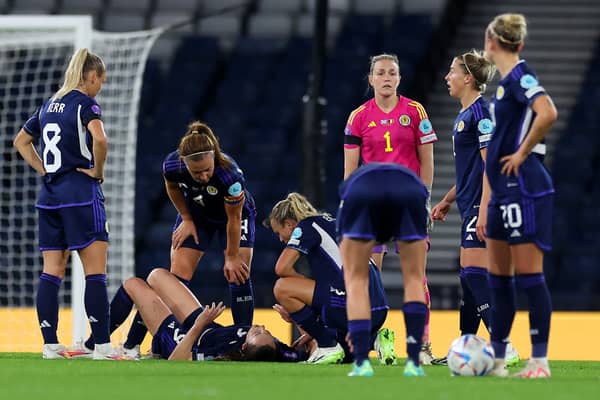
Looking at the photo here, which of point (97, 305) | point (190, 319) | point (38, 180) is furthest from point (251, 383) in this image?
point (38, 180)

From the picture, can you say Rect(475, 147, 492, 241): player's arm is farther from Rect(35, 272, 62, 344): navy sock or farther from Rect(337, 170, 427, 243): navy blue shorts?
Rect(35, 272, 62, 344): navy sock

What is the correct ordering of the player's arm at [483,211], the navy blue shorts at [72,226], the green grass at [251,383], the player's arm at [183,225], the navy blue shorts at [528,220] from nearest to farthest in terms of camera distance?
1. the green grass at [251,383]
2. the navy blue shorts at [528,220]
3. the player's arm at [483,211]
4. the navy blue shorts at [72,226]
5. the player's arm at [183,225]

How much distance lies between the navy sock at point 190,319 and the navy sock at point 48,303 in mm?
742

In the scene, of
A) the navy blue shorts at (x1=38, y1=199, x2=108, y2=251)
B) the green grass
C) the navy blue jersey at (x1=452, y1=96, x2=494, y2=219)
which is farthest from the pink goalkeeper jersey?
the navy blue shorts at (x1=38, y1=199, x2=108, y2=251)

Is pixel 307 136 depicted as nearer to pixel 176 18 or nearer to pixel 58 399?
pixel 58 399

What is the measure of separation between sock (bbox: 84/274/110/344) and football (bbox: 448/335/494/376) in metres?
2.24

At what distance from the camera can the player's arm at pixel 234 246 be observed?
7.85 meters

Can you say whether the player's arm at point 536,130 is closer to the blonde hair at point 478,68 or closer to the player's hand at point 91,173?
the blonde hair at point 478,68

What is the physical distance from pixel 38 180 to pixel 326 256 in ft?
23.3

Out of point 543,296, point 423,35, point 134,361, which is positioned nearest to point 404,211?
point 543,296

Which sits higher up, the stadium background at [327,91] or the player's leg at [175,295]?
the stadium background at [327,91]

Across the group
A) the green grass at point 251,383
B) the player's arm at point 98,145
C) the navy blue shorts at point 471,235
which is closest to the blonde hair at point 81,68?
the player's arm at point 98,145

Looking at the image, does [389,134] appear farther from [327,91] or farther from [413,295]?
[327,91]

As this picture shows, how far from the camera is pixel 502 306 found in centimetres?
623
